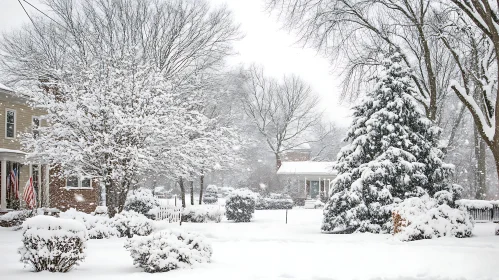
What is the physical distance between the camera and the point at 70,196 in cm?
2809

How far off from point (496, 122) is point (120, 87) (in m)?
13.4

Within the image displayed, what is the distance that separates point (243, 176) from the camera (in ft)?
192

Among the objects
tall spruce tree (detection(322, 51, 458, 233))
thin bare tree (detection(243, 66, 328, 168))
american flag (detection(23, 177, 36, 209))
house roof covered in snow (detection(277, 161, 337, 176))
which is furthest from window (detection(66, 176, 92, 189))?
thin bare tree (detection(243, 66, 328, 168))

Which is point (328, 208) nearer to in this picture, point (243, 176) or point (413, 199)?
point (413, 199)

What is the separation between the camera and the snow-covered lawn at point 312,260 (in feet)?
29.9

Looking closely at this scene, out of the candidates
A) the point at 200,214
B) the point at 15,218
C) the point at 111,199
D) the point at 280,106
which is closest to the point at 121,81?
the point at 111,199

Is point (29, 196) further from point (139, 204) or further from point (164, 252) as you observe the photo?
point (164, 252)

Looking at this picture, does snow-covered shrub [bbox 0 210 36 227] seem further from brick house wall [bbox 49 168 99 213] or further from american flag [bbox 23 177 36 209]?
brick house wall [bbox 49 168 99 213]

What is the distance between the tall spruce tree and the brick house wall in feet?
49.7

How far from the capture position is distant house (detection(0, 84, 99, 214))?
74.5 feet

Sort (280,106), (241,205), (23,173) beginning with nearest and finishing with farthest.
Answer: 1. (241,205)
2. (23,173)
3. (280,106)

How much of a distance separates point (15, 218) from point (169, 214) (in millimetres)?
6735

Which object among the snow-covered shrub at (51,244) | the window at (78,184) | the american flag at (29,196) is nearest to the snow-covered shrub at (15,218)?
the american flag at (29,196)

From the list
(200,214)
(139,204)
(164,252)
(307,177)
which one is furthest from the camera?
(307,177)
